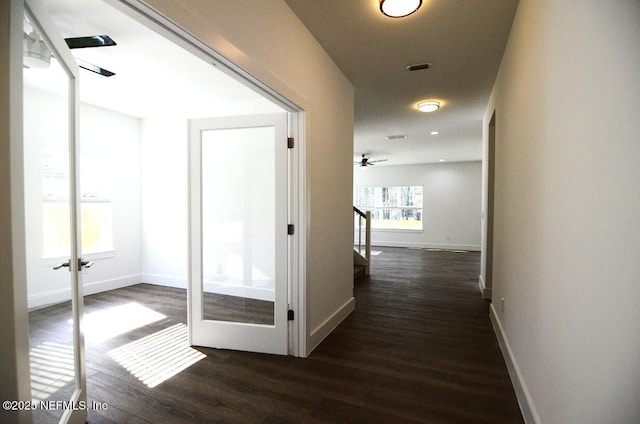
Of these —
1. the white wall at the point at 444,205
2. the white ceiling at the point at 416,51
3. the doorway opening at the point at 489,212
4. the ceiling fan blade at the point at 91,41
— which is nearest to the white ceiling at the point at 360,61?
the white ceiling at the point at 416,51

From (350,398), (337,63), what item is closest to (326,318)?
(350,398)

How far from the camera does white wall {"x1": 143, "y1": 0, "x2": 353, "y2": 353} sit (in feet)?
5.21

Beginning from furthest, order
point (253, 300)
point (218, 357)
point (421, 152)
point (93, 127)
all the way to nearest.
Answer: point (421, 152), point (93, 127), point (253, 300), point (218, 357)

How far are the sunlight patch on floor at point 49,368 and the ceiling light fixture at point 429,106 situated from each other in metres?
4.39

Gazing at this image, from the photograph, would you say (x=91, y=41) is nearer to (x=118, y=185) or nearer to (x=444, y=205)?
(x=118, y=185)

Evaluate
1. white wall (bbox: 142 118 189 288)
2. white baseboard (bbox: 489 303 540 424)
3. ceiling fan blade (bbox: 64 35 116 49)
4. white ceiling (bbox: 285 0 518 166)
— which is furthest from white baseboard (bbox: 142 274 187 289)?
white baseboard (bbox: 489 303 540 424)

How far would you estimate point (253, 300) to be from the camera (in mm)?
2768

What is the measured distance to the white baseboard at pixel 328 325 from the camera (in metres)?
2.67

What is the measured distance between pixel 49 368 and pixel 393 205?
31.8 ft

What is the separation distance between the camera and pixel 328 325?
3014 mm

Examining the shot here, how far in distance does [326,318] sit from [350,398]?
102cm

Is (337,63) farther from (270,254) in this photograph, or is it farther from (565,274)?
(565,274)

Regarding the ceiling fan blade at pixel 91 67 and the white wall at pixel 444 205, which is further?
the white wall at pixel 444 205

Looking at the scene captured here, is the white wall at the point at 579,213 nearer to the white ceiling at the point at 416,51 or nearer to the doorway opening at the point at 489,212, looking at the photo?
the white ceiling at the point at 416,51
